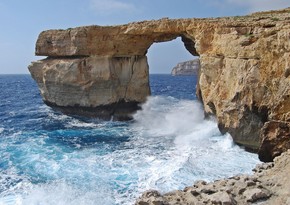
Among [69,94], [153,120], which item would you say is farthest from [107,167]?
[69,94]

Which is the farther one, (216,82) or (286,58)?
(216,82)

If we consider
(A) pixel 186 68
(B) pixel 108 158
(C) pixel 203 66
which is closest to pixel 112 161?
(B) pixel 108 158

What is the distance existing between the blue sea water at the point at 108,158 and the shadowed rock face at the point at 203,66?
229 cm

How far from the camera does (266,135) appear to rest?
15.4 m

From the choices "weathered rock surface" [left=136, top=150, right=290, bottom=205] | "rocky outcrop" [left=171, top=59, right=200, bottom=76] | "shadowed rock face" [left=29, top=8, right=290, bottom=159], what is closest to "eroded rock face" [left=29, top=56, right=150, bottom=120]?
"shadowed rock face" [left=29, top=8, right=290, bottom=159]

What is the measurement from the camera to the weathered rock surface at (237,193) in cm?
852

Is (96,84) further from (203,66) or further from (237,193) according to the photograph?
(237,193)

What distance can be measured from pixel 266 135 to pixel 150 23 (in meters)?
14.7

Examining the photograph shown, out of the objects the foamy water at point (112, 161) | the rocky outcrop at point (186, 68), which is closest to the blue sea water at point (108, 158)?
the foamy water at point (112, 161)

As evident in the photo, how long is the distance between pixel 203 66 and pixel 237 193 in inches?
553

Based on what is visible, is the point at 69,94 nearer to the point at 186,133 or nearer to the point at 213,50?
the point at 186,133

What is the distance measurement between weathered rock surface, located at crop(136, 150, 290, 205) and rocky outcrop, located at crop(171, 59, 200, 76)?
16090 centimetres

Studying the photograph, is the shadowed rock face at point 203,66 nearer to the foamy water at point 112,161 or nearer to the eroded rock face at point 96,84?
the eroded rock face at point 96,84

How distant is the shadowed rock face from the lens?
693 inches
